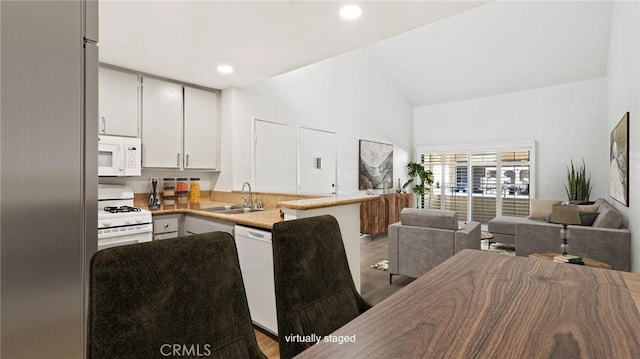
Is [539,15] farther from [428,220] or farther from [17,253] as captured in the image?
[17,253]

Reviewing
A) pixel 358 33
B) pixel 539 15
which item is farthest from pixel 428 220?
pixel 539 15

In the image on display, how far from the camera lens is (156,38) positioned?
246 centimetres

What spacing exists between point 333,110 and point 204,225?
339 cm

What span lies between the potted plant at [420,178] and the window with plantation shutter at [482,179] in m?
0.22

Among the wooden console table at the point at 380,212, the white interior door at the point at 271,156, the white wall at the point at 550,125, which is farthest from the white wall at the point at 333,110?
the white wall at the point at 550,125

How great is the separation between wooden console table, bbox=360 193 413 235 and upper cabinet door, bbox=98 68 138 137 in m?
3.63

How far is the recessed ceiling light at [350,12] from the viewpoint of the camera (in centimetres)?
206

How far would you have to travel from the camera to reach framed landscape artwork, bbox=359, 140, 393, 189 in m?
6.11

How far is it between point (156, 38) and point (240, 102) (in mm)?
1443

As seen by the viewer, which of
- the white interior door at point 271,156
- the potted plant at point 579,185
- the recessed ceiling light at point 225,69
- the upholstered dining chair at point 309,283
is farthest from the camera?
the potted plant at point 579,185

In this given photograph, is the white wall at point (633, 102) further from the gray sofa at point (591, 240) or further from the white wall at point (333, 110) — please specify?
the white wall at point (333, 110)

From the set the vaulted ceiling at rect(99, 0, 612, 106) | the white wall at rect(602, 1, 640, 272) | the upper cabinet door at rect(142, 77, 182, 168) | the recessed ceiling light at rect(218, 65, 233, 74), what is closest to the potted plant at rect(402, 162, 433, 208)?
the vaulted ceiling at rect(99, 0, 612, 106)

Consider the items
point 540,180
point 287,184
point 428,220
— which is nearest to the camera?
point 428,220

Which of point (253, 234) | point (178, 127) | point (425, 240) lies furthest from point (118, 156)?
point (425, 240)
